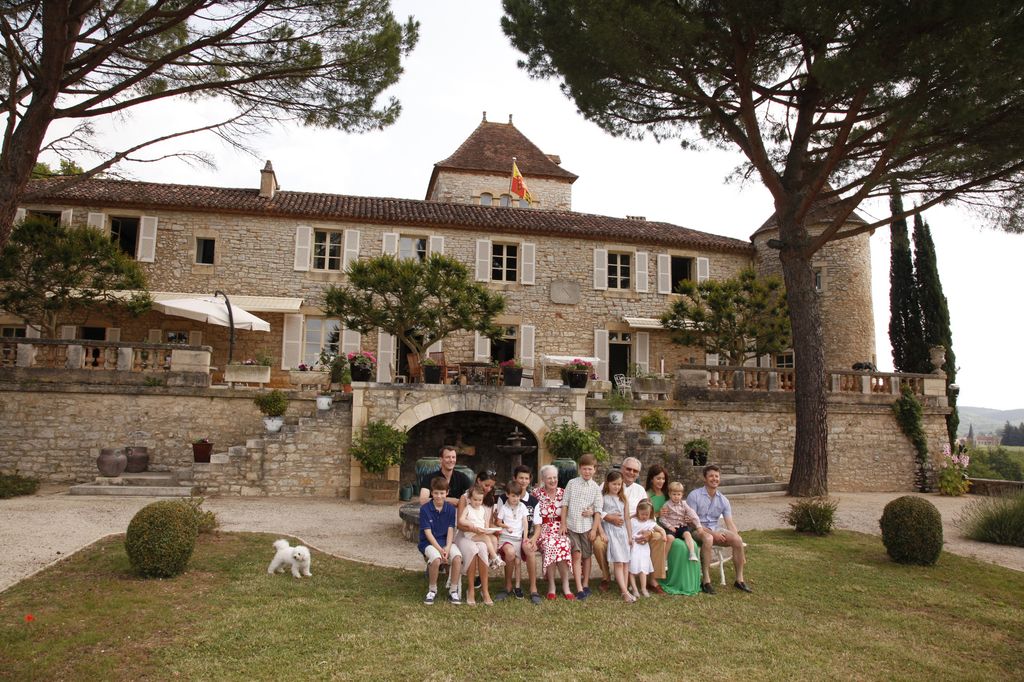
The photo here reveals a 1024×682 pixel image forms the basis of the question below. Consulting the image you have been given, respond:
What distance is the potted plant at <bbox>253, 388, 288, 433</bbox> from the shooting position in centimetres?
1183

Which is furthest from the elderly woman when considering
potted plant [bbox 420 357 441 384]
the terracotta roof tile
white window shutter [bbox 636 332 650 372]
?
white window shutter [bbox 636 332 650 372]

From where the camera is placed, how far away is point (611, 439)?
1305 cm

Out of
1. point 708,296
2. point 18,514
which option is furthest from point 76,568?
point 708,296

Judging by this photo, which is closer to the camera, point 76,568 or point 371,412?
point 76,568

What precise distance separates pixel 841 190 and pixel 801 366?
3242 millimetres

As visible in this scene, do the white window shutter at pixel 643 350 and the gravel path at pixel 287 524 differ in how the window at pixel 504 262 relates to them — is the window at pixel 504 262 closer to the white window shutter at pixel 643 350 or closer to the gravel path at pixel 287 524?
the white window shutter at pixel 643 350

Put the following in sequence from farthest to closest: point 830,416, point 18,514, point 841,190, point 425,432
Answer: point 830,416
point 425,432
point 841,190
point 18,514

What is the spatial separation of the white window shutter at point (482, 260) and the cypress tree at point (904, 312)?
12866mm

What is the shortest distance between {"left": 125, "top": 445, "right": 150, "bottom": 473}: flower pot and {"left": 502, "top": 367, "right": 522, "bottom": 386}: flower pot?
6.54m

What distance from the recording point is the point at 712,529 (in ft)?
21.3

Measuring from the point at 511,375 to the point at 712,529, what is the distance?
659 cm

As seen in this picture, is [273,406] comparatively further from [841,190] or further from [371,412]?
[841,190]

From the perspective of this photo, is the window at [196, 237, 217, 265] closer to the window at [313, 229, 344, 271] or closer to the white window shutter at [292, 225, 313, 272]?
the white window shutter at [292, 225, 313, 272]

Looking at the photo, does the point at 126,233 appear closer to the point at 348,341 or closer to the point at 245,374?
the point at 348,341
